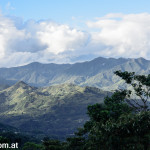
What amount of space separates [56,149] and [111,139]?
53970mm

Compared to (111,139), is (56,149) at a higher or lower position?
lower

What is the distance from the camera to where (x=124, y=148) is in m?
54.9

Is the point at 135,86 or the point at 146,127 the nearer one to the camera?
the point at 146,127

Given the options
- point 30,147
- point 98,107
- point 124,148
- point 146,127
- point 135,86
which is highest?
point 135,86

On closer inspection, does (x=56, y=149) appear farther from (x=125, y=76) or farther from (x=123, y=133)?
(x=123, y=133)

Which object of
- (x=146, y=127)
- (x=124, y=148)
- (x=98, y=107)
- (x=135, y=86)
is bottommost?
(x=124, y=148)

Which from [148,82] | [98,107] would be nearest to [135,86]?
[148,82]

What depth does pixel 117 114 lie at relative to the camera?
86062mm

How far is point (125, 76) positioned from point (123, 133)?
143 feet

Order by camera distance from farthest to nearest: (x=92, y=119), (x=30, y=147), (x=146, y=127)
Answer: (x=30, y=147), (x=92, y=119), (x=146, y=127)

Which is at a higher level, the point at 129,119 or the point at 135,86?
the point at 135,86

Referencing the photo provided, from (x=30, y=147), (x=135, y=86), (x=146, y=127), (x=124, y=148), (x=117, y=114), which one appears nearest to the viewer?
(x=124, y=148)

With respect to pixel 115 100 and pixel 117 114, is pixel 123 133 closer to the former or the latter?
pixel 117 114

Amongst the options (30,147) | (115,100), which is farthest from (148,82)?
(30,147)
